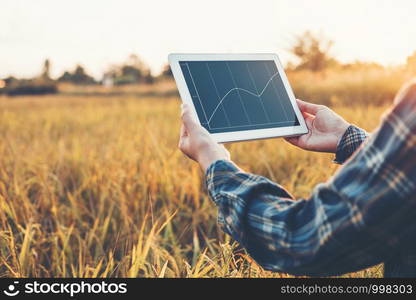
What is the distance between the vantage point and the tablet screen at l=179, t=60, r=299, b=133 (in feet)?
3.82

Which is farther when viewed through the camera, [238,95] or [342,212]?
[238,95]

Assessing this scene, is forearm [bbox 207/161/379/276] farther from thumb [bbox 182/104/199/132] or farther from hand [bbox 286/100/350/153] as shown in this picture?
hand [bbox 286/100/350/153]

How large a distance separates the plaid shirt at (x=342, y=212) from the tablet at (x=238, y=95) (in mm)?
346

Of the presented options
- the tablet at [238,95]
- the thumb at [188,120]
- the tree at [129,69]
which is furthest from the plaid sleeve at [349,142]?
the tree at [129,69]

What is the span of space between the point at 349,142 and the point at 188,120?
50 cm

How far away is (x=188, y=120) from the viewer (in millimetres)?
1007

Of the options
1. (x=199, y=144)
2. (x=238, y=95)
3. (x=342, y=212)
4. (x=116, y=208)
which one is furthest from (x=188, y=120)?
(x=116, y=208)

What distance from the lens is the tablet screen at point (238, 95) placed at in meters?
1.16

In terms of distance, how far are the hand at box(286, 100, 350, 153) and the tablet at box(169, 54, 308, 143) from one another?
0.05 meters

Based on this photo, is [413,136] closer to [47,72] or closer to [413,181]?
[413,181]

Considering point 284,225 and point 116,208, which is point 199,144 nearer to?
point 284,225

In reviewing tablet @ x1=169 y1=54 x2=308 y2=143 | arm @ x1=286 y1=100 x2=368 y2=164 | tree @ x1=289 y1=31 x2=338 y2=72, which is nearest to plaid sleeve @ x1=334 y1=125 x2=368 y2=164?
arm @ x1=286 y1=100 x2=368 y2=164

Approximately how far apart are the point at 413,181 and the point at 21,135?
4.16 metres

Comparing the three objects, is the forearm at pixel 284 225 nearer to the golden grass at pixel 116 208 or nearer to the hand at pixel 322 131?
the golden grass at pixel 116 208
